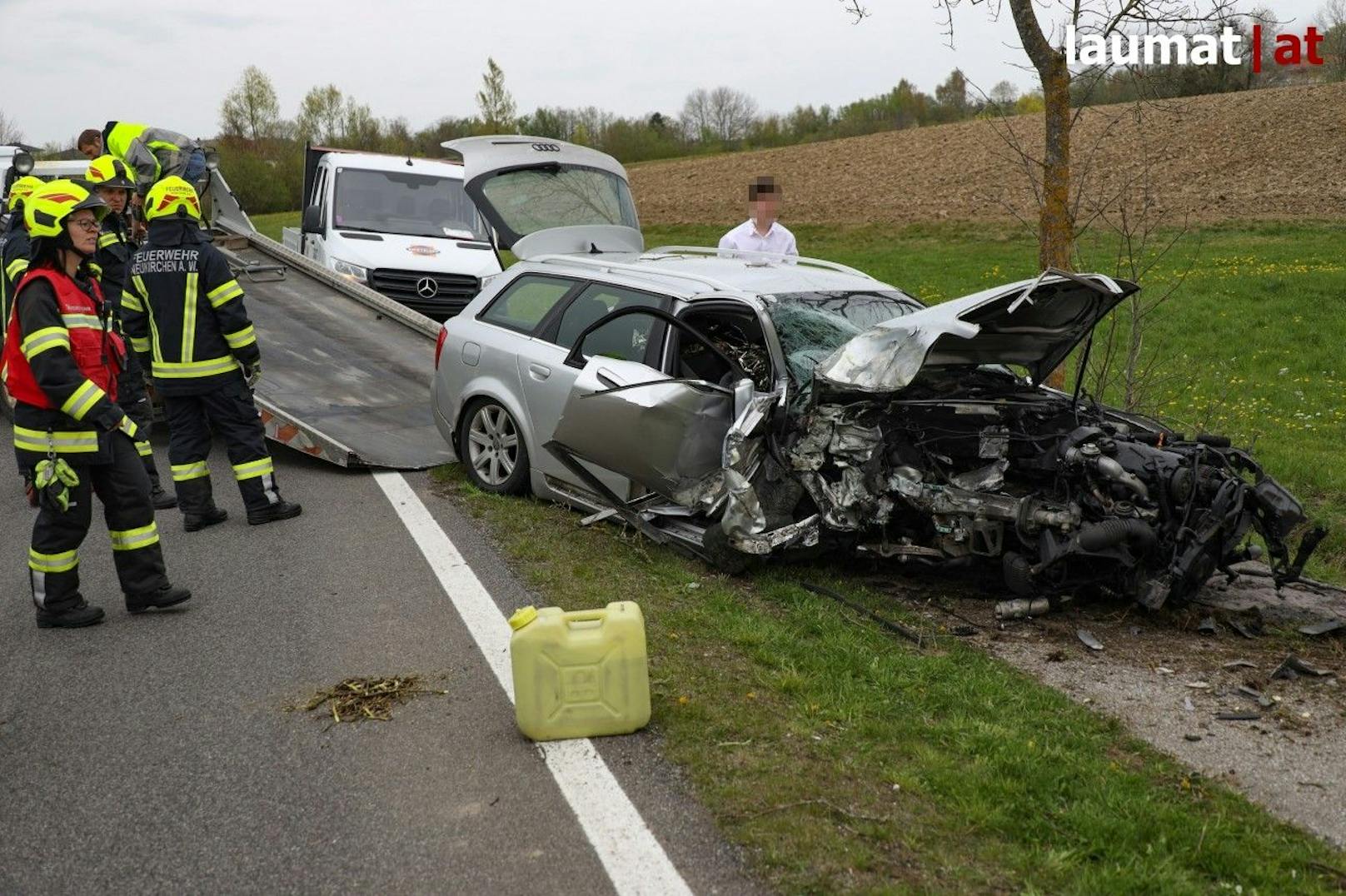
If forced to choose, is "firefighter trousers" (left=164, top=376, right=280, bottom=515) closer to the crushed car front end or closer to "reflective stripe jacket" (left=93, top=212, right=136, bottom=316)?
"reflective stripe jacket" (left=93, top=212, right=136, bottom=316)

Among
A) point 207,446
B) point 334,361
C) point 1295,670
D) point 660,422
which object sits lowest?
point 1295,670

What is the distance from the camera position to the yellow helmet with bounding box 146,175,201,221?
275 inches

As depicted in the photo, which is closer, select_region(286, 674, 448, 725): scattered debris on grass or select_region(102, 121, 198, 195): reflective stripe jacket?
select_region(286, 674, 448, 725): scattered debris on grass

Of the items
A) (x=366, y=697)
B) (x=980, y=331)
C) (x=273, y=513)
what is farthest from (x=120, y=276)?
(x=980, y=331)

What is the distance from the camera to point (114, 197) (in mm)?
8031

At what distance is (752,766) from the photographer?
3.85 metres

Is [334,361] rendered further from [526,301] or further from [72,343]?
[72,343]

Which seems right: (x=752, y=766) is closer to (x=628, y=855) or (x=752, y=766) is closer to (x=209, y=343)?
(x=628, y=855)

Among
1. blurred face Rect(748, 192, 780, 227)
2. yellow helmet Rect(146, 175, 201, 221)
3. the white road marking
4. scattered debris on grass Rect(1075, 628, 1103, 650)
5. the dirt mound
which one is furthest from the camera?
the dirt mound

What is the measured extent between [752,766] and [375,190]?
38.3ft

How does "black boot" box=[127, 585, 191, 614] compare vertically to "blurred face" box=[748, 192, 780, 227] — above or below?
below

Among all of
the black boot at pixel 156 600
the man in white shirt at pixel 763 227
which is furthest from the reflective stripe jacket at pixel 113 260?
the man in white shirt at pixel 763 227

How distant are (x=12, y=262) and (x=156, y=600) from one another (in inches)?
130

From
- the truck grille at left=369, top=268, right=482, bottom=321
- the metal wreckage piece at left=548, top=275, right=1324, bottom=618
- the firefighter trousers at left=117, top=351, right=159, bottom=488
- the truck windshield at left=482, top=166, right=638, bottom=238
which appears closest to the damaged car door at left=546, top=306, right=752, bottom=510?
the metal wreckage piece at left=548, top=275, right=1324, bottom=618
